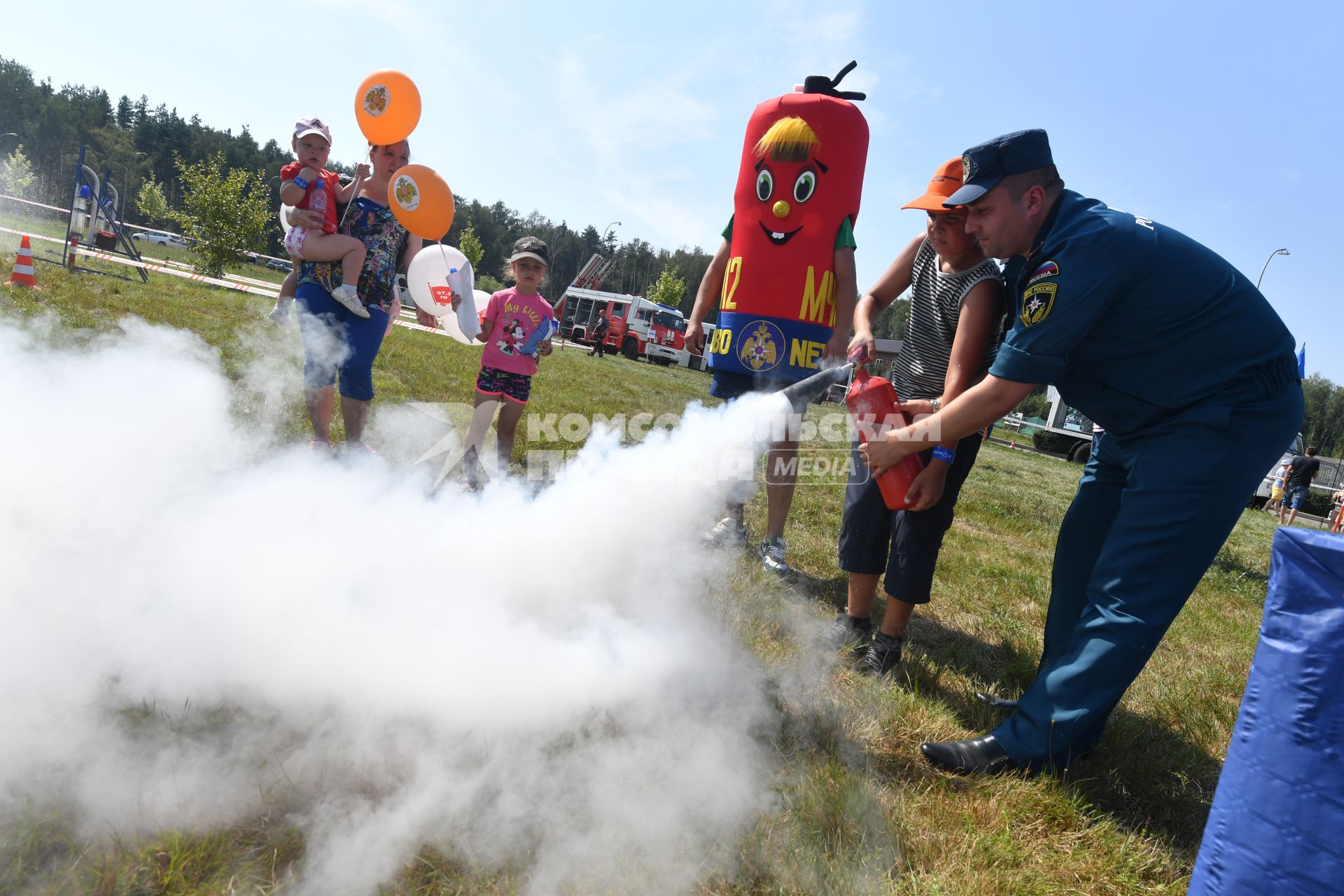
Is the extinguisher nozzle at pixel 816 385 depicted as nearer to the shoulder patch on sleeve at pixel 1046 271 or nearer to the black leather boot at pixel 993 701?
the shoulder patch on sleeve at pixel 1046 271

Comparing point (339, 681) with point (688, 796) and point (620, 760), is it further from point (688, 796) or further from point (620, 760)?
point (688, 796)

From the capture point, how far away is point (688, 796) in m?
1.84

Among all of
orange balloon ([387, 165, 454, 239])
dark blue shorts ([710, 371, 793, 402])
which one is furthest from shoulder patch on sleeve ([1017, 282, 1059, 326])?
orange balloon ([387, 165, 454, 239])

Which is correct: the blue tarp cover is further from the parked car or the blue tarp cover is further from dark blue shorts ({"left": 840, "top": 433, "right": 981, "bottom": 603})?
the parked car

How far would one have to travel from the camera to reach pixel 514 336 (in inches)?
177

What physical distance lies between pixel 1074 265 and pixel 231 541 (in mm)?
2850

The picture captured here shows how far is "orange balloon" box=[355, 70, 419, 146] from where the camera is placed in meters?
3.95

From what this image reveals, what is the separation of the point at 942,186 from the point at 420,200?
9.09 feet

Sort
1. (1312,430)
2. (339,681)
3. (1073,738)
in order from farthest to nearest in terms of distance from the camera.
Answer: (1312,430) → (1073,738) → (339,681)

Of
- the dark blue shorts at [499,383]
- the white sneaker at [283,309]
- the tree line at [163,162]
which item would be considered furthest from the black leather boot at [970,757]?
the tree line at [163,162]

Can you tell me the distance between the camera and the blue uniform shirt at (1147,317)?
6.61 ft

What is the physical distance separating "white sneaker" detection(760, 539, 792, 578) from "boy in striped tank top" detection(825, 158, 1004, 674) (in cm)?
69

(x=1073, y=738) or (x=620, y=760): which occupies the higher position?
(x=1073, y=738)

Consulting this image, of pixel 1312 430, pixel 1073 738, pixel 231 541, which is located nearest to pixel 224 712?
pixel 231 541
